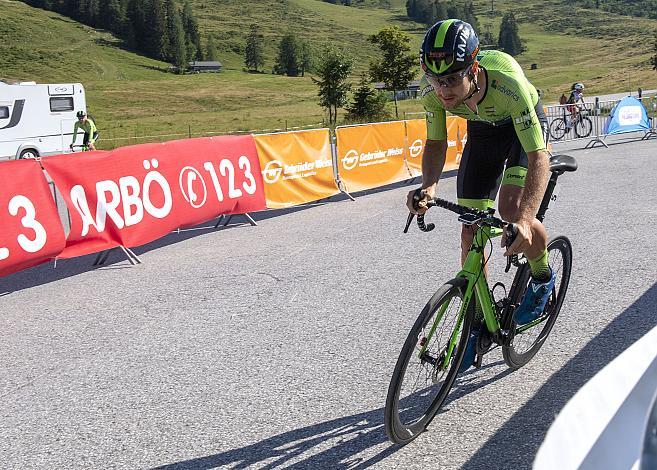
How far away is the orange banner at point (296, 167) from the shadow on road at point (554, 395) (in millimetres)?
6829

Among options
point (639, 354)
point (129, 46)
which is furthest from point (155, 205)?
point (129, 46)

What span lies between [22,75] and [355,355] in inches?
5503

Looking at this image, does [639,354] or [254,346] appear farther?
[254,346]

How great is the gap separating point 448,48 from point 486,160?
47.4 inches

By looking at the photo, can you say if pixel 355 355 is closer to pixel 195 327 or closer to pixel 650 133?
pixel 195 327

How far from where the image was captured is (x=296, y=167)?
12.1 m

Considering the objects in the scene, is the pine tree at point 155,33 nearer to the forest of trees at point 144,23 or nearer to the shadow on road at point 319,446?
the forest of trees at point 144,23

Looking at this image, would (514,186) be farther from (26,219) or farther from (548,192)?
(26,219)

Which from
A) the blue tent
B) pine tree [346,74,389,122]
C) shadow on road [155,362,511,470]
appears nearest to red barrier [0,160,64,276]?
shadow on road [155,362,511,470]

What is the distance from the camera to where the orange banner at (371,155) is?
43.1ft

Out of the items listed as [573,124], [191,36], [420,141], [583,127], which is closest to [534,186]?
[420,141]

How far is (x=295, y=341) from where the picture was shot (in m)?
5.39

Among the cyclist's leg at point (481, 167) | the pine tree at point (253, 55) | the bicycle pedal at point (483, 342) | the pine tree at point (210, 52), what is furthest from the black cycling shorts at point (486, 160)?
the pine tree at point (210, 52)

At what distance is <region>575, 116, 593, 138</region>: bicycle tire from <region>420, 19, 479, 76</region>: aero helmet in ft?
75.2
